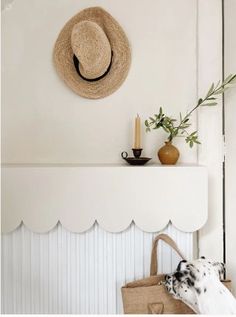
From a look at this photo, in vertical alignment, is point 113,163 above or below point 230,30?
below

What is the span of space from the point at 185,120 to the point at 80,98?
0.49 meters

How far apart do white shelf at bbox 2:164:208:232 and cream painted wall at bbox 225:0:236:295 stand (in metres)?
0.21

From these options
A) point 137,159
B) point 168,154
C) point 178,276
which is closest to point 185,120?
point 168,154

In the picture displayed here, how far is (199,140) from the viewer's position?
1.57 m

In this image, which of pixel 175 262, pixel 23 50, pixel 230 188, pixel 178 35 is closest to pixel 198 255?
pixel 175 262

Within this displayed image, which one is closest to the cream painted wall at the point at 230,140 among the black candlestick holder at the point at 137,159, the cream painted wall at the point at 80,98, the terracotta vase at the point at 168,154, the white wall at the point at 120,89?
the white wall at the point at 120,89

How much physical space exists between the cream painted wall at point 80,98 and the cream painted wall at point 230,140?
149 millimetres

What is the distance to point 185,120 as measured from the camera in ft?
4.98

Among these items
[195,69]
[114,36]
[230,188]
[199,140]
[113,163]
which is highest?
[114,36]

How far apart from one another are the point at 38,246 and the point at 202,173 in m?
0.74

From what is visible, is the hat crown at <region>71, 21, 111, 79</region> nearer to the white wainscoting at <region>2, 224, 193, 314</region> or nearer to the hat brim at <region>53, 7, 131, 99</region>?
the hat brim at <region>53, 7, 131, 99</region>

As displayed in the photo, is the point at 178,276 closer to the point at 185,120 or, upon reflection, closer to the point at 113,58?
the point at 185,120

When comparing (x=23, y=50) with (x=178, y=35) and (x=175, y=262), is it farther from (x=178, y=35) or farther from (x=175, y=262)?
(x=175, y=262)

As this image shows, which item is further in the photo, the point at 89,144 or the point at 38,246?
the point at 89,144
